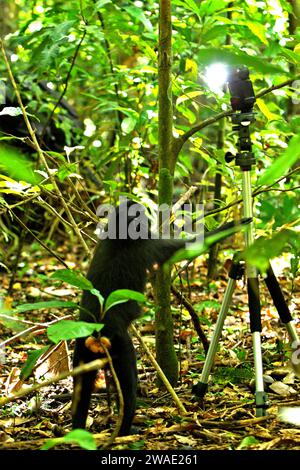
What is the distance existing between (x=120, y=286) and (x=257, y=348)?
75cm

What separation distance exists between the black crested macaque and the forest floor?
6.8 inches

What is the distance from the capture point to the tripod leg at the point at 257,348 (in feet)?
9.78

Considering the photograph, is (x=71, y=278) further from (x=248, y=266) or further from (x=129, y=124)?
(x=129, y=124)

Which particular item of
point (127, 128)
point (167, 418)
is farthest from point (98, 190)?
point (167, 418)

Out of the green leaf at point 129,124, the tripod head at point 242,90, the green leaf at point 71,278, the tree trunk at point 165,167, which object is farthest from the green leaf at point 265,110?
the green leaf at point 71,278

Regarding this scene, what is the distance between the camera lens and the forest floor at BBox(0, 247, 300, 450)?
2.92m

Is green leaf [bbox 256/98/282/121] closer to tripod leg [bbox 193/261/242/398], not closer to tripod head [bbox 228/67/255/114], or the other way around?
tripod head [bbox 228/67/255/114]

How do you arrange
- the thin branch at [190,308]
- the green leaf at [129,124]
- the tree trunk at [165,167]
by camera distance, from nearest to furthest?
the tree trunk at [165,167] < the thin branch at [190,308] < the green leaf at [129,124]

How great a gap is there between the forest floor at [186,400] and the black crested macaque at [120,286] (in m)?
0.17

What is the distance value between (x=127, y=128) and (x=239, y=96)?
1440 mm

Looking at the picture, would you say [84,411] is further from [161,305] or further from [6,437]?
[161,305]

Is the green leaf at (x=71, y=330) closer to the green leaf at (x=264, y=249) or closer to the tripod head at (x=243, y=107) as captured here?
the green leaf at (x=264, y=249)

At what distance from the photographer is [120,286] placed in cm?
318

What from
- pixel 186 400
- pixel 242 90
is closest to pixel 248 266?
pixel 242 90
